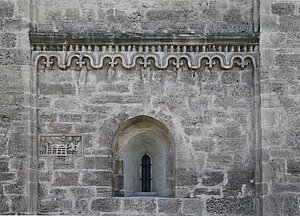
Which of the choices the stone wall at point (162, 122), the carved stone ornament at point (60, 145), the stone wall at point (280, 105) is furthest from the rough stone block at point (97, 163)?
the stone wall at point (280, 105)

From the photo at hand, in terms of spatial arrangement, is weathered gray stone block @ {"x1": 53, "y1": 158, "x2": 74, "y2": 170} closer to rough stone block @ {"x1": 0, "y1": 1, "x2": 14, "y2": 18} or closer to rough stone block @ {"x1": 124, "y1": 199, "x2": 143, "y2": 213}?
rough stone block @ {"x1": 124, "y1": 199, "x2": 143, "y2": 213}

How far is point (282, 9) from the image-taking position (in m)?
8.38

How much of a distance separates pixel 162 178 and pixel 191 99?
1390 mm

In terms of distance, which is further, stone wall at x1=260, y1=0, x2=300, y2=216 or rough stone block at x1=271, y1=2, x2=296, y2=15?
rough stone block at x1=271, y1=2, x2=296, y2=15

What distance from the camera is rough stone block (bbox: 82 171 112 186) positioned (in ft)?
26.8

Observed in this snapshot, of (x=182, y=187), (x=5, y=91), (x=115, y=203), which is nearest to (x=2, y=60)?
(x=5, y=91)

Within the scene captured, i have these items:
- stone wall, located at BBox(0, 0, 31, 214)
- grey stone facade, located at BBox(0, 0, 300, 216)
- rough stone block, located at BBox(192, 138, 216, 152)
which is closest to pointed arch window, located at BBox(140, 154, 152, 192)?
grey stone facade, located at BBox(0, 0, 300, 216)

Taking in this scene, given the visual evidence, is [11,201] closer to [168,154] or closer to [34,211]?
[34,211]

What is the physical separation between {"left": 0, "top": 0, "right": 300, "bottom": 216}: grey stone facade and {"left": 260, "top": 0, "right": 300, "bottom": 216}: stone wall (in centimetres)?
2

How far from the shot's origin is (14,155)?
8.02m

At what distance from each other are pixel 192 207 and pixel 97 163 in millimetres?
1612

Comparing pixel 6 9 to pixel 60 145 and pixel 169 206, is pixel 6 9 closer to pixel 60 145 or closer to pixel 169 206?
pixel 60 145

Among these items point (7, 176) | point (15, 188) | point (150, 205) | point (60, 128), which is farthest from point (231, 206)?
point (7, 176)

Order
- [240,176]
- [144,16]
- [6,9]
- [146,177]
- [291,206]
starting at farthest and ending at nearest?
[146,177], [144,16], [6,9], [240,176], [291,206]
